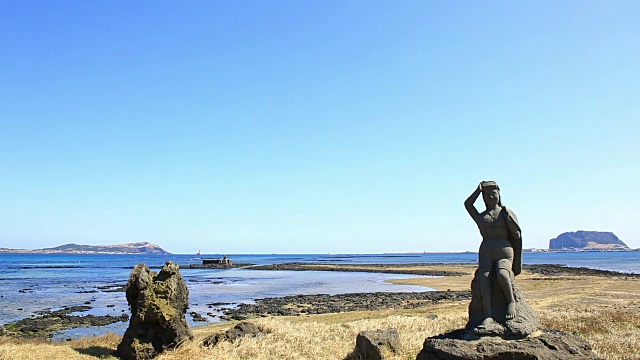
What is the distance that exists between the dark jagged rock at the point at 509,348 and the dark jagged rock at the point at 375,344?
2328 millimetres

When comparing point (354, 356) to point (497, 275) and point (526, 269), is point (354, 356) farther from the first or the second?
point (526, 269)

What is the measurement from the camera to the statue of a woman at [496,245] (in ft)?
30.1

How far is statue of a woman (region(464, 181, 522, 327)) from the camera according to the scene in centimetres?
917

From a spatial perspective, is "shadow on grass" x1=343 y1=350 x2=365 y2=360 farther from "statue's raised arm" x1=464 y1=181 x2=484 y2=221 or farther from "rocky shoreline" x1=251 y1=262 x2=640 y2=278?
"rocky shoreline" x1=251 y1=262 x2=640 y2=278

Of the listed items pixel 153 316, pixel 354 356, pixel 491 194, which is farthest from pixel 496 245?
pixel 153 316

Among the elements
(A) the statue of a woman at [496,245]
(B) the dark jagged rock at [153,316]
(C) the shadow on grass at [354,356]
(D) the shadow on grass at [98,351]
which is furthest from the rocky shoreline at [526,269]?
(D) the shadow on grass at [98,351]

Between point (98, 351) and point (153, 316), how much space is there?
1944mm

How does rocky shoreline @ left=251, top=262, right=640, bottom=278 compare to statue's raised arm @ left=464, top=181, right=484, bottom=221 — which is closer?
statue's raised arm @ left=464, top=181, right=484, bottom=221

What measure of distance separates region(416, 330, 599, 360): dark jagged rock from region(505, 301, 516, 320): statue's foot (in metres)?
0.45

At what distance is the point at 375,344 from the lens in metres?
11.2

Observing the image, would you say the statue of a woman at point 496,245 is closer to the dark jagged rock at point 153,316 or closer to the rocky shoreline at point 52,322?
the dark jagged rock at point 153,316

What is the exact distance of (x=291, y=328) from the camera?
15.2 meters

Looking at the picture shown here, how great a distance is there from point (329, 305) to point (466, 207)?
897 inches

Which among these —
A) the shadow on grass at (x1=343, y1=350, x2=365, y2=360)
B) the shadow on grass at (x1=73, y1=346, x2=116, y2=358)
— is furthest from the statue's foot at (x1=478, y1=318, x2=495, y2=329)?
the shadow on grass at (x1=73, y1=346, x2=116, y2=358)
